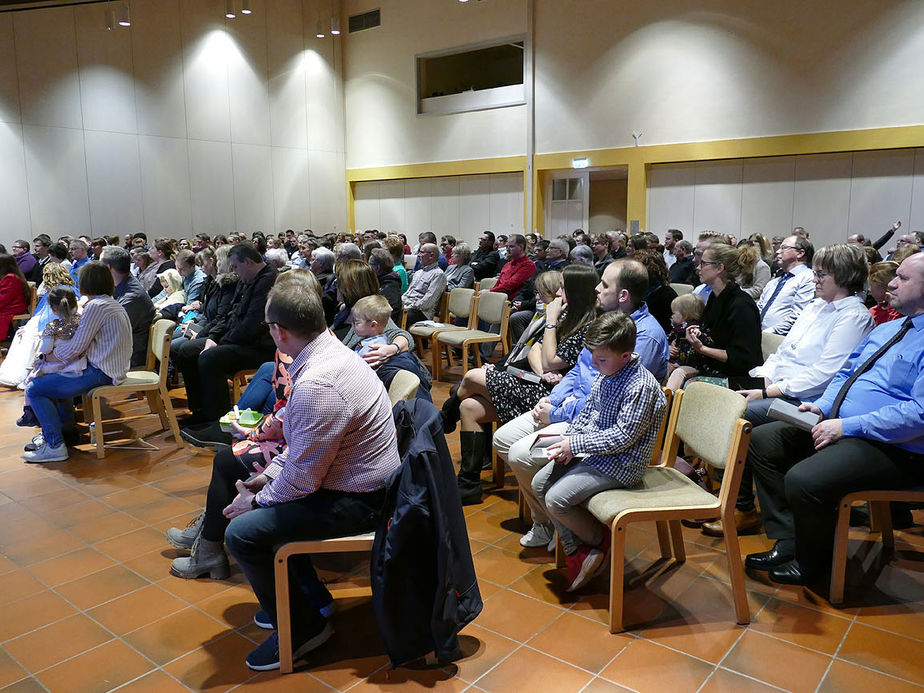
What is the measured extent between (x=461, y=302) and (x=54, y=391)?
12.0 feet

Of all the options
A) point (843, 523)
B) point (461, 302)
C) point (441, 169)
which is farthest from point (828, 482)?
point (441, 169)

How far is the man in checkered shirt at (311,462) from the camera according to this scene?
85.8 inches

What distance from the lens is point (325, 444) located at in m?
2.19

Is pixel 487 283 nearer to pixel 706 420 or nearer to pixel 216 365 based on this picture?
pixel 216 365

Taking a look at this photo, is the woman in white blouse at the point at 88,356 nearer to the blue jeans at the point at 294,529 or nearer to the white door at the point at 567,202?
the blue jeans at the point at 294,529

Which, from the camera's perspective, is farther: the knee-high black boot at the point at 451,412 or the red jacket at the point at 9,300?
the red jacket at the point at 9,300

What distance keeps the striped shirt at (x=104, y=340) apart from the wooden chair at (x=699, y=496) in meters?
3.31

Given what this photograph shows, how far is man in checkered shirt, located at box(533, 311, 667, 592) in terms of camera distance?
260 centimetres

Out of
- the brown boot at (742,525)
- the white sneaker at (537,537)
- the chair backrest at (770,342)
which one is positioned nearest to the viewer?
the white sneaker at (537,537)

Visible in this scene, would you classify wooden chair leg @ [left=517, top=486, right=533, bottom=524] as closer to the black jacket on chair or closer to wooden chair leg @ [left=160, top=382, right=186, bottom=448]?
the black jacket on chair

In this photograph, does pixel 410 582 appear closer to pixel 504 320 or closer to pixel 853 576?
pixel 853 576

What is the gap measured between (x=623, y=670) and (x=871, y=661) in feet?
2.69

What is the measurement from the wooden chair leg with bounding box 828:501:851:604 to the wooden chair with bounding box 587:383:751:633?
0.39 meters

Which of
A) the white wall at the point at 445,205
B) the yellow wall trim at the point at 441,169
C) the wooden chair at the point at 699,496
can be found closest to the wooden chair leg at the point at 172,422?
the wooden chair at the point at 699,496
